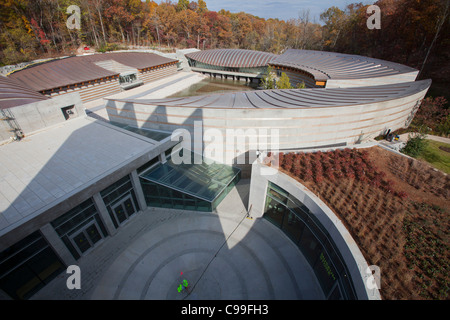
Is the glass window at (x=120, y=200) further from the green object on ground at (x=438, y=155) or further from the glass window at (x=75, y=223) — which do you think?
the green object on ground at (x=438, y=155)

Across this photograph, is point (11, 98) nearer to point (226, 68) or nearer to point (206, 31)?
point (226, 68)

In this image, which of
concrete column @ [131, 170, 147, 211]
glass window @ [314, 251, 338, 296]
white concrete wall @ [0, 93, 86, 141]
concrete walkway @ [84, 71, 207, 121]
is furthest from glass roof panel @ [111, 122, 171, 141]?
glass window @ [314, 251, 338, 296]

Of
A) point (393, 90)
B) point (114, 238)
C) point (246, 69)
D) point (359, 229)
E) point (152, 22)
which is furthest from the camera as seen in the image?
point (152, 22)

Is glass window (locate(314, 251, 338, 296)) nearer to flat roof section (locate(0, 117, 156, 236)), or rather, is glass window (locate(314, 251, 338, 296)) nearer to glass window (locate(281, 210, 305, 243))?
glass window (locate(281, 210, 305, 243))

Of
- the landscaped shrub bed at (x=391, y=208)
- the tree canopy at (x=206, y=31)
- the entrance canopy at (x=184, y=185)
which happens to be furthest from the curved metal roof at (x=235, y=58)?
the landscaped shrub bed at (x=391, y=208)

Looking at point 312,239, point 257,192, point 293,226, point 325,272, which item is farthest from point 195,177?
point 325,272

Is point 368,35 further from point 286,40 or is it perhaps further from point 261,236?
point 261,236

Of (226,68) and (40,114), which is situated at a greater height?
(40,114)
